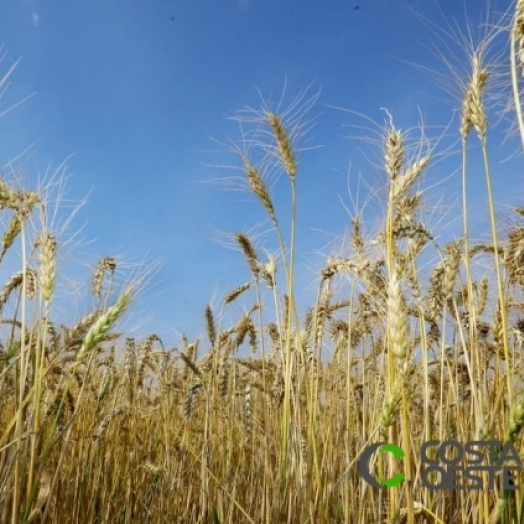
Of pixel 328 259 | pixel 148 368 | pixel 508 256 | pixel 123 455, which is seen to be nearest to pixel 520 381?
pixel 508 256

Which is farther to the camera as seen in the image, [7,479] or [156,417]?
[156,417]

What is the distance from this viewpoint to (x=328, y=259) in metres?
2.91

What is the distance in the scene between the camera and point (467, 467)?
205 centimetres

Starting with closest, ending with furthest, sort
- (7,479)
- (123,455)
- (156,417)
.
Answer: (7,479) → (123,455) → (156,417)

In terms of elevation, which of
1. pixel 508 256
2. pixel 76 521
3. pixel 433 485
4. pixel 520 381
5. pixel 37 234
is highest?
pixel 508 256

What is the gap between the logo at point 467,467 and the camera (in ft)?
5.35

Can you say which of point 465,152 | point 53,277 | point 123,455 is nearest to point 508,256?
point 465,152

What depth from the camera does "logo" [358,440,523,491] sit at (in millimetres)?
1630

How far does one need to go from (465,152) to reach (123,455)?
278 centimetres

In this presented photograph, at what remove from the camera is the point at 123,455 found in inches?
141

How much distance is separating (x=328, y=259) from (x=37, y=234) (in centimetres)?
145

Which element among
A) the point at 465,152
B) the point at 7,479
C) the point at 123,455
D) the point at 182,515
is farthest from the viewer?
the point at 123,455

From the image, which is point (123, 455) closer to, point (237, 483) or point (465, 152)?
point (237, 483)

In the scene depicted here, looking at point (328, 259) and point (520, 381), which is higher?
point (328, 259)
